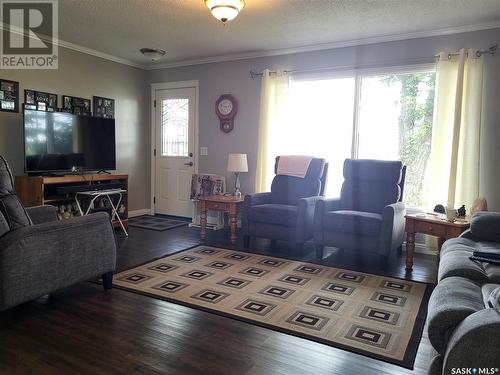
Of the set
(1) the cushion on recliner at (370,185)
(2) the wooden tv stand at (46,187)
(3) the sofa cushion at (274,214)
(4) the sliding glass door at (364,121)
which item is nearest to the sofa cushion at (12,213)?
(2) the wooden tv stand at (46,187)

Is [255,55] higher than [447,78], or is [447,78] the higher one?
[255,55]

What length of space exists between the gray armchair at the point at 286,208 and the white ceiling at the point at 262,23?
1.45m

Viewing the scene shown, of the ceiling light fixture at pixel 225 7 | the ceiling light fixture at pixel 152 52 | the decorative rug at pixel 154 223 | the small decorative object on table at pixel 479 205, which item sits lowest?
the decorative rug at pixel 154 223

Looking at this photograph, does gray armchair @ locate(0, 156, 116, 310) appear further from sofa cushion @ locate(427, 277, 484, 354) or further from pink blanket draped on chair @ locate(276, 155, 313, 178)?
pink blanket draped on chair @ locate(276, 155, 313, 178)

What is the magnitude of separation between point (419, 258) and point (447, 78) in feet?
6.20

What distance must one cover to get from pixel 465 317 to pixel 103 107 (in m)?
5.06

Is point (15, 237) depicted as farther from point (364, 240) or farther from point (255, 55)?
point (255, 55)

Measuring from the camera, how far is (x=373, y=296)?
9.18 ft

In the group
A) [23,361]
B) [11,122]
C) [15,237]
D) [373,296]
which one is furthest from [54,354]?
[11,122]

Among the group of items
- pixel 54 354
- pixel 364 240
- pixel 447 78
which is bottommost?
pixel 54 354

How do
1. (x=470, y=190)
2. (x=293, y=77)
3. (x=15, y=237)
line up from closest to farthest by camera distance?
(x=15, y=237) → (x=470, y=190) → (x=293, y=77)

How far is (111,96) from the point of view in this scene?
538cm

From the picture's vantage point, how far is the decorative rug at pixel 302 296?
219cm

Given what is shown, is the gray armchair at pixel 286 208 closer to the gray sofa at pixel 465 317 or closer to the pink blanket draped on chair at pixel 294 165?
the pink blanket draped on chair at pixel 294 165
